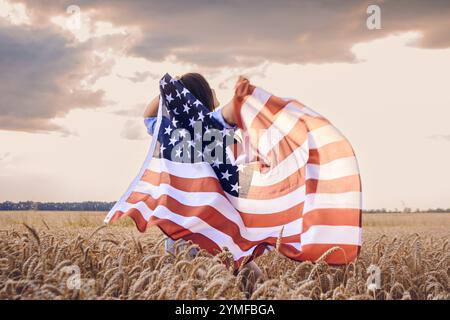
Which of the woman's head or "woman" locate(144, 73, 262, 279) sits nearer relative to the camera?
"woman" locate(144, 73, 262, 279)

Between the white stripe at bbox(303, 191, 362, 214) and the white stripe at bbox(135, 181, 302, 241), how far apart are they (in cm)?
22

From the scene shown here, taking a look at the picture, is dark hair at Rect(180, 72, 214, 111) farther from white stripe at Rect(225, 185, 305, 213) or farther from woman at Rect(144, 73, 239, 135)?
white stripe at Rect(225, 185, 305, 213)

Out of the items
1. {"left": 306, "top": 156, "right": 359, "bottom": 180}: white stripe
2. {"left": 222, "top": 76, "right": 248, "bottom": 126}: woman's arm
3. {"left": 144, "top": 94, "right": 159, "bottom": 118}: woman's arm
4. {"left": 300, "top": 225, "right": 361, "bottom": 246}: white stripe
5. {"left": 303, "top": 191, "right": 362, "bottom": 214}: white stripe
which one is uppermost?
{"left": 144, "top": 94, "right": 159, "bottom": 118}: woman's arm

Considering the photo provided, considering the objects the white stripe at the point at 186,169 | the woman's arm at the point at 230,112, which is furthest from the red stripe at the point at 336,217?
the woman's arm at the point at 230,112

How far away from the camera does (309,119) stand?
5.95m

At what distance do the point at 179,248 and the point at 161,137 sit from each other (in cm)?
123

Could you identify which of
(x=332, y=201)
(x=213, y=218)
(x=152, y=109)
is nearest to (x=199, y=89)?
(x=152, y=109)

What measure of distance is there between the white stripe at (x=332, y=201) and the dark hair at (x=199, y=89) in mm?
1633

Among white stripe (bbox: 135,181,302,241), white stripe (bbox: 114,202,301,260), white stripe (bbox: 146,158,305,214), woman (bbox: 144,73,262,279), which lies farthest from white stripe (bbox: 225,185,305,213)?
woman (bbox: 144,73,262,279)

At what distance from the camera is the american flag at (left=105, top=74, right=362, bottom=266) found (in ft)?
18.6
